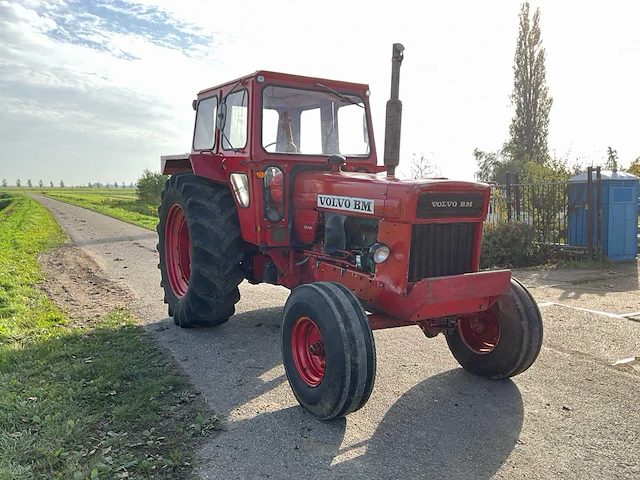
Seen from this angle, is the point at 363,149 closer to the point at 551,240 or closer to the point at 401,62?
the point at 401,62

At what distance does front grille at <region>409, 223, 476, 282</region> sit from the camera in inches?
151

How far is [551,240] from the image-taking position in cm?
1045

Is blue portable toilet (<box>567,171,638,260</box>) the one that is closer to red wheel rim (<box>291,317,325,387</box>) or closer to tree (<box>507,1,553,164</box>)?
red wheel rim (<box>291,317,325,387</box>)

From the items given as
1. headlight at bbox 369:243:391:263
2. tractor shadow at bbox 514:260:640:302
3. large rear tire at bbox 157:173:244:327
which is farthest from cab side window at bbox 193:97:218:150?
tractor shadow at bbox 514:260:640:302

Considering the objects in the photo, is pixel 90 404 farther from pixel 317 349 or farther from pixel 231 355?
pixel 317 349

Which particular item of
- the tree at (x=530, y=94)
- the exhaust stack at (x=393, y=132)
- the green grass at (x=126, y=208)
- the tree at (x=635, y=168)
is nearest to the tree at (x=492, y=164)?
the tree at (x=530, y=94)

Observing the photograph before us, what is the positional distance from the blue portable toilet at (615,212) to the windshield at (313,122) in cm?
622

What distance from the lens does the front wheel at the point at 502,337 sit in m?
3.95

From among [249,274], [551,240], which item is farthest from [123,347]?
[551,240]

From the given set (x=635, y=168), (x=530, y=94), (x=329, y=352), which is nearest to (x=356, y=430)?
(x=329, y=352)

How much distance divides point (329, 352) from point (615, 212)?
8.29 m

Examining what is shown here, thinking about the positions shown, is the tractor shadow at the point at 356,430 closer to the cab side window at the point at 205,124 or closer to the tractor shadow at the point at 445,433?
the tractor shadow at the point at 445,433

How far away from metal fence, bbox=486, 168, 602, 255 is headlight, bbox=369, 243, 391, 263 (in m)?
6.73

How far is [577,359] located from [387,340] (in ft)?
Result: 5.57
